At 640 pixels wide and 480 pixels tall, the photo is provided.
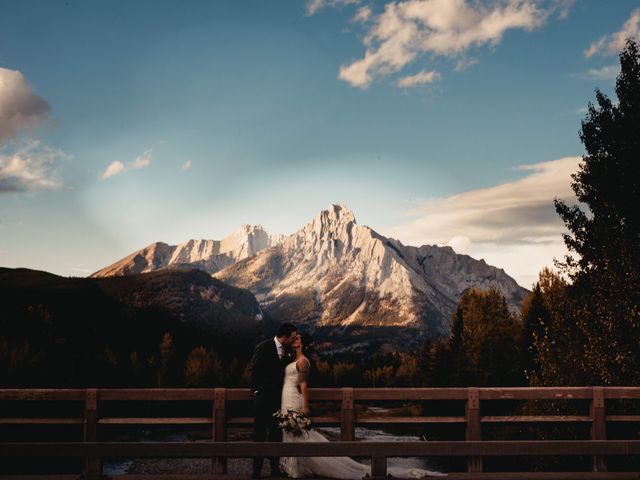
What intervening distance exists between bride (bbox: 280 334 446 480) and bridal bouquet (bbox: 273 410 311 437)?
0.08 m

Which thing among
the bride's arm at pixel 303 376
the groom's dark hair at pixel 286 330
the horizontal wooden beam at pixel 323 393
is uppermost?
the groom's dark hair at pixel 286 330

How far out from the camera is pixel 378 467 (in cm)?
833

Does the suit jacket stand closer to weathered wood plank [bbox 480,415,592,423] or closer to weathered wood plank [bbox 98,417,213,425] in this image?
weathered wood plank [bbox 98,417,213,425]

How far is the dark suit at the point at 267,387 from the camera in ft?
35.4

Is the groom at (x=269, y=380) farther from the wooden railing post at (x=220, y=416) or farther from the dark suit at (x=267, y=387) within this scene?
the wooden railing post at (x=220, y=416)

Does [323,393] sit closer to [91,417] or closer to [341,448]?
[91,417]

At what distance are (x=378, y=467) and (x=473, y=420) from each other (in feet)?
12.8

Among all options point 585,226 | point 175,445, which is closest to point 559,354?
point 585,226

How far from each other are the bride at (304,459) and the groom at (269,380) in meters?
0.14

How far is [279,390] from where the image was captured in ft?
36.2

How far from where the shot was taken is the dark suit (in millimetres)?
10801

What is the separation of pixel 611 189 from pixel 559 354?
6892mm

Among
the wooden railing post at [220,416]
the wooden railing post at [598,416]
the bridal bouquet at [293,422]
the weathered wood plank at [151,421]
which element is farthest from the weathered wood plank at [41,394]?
the wooden railing post at [598,416]

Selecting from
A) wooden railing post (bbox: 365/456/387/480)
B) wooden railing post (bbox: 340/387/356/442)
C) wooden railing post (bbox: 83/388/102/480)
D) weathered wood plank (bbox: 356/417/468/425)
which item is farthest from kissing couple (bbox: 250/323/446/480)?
wooden railing post (bbox: 83/388/102/480)
